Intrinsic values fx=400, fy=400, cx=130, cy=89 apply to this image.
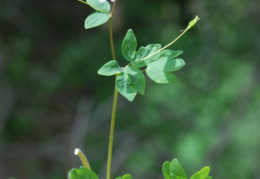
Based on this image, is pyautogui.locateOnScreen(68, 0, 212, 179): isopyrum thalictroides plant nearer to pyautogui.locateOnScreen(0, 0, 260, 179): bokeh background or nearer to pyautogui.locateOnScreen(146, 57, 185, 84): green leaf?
pyautogui.locateOnScreen(146, 57, 185, 84): green leaf

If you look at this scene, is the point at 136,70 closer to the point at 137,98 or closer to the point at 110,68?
the point at 110,68

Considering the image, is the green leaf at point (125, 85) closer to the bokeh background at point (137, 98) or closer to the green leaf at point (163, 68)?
the green leaf at point (163, 68)

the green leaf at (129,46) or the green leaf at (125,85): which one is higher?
the green leaf at (129,46)

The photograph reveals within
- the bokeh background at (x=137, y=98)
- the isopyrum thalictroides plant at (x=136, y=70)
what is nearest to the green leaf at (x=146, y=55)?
the isopyrum thalictroides plant at (x=136, y=70)

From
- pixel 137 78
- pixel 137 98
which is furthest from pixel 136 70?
pixel 137 98

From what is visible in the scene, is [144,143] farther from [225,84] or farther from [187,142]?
[225,84]

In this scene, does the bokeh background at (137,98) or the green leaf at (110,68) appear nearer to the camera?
the green leaf at (110,68)

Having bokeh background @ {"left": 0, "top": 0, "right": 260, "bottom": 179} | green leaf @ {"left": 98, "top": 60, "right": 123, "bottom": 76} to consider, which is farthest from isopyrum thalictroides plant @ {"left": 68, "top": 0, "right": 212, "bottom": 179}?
bokeh background @ {"left": 0, "top": 0, "right": 260, "bottom": 179}
